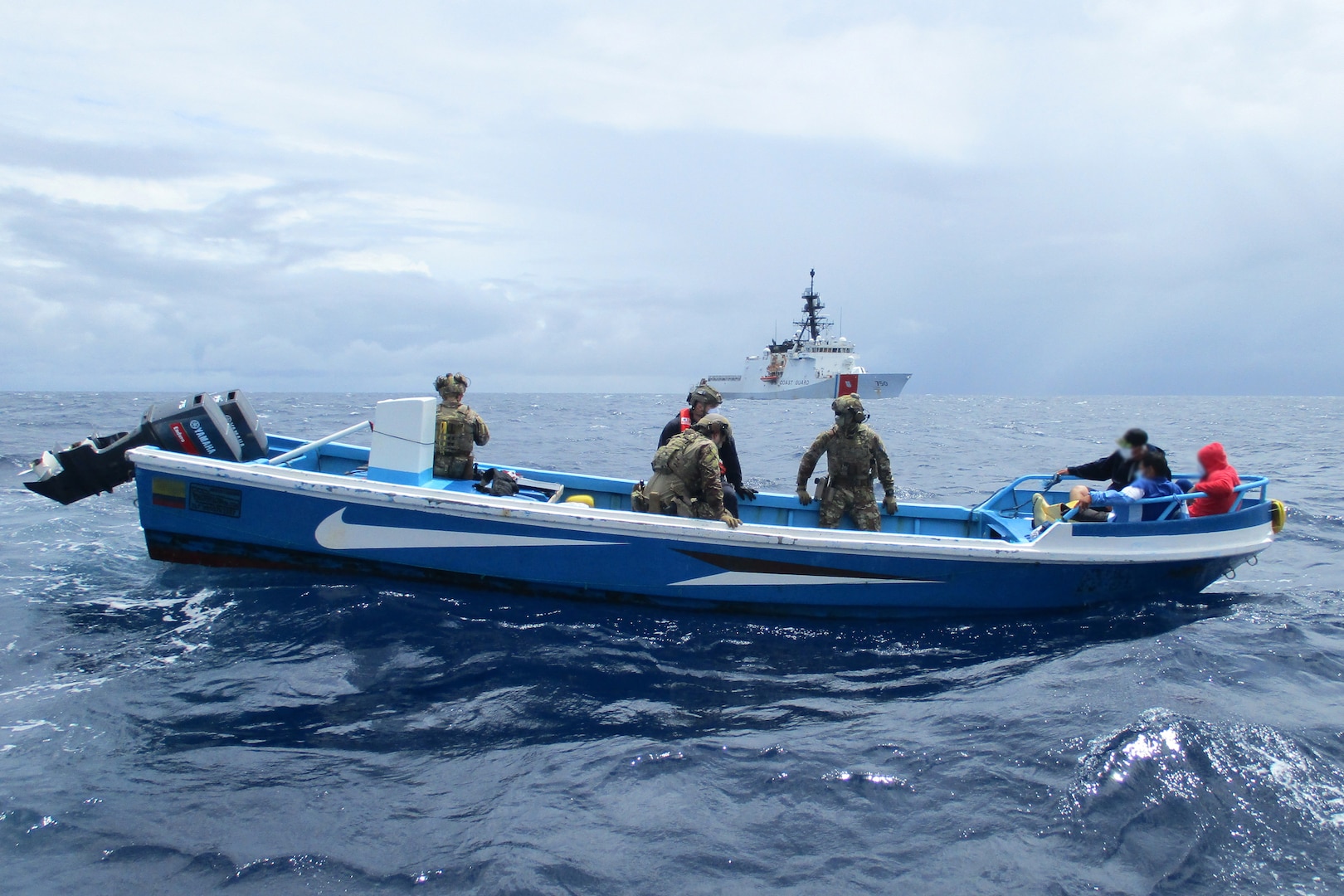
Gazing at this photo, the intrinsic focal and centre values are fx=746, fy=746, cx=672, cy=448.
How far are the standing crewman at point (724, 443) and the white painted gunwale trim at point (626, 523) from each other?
2.98ft

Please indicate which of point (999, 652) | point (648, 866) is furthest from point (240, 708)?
point (999, 652)

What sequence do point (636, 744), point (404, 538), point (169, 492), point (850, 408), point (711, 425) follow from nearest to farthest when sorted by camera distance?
point (636, 744) < point (404, 538) < point (169, 492) < point (711, 425) < point (850, 408)

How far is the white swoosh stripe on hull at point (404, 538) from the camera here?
251 inches

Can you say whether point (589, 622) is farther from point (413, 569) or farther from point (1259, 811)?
point (1259, 811)

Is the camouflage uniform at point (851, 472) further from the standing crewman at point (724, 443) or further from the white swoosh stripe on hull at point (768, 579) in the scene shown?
the white swoosh stripe on hull at point (768, 579)

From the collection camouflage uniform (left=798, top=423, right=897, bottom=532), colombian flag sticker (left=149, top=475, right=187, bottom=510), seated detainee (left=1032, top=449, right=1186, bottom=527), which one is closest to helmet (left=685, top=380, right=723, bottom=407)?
camouflage uniform (left=798, top=423, right=897, bottom=532)

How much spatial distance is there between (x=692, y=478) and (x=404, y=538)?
2569 millimetres

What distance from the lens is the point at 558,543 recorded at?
6.38m

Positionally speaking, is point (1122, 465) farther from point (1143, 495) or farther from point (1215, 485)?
point (1215, 485)

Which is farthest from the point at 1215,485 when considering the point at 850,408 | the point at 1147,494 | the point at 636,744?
the point at 636,744

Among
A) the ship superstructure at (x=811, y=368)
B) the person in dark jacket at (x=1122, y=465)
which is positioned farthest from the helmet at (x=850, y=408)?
the ship superstructure at (x=811, y=368)

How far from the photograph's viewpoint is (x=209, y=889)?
10.1ft

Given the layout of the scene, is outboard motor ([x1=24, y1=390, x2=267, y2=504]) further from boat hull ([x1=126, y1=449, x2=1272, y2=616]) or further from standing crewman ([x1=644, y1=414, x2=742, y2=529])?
standing crewman ([x1=644, y1=414, x2=742, y2=529])

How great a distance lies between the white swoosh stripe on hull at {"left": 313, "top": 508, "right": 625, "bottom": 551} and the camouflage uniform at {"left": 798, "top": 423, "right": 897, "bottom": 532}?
2.39 meters
